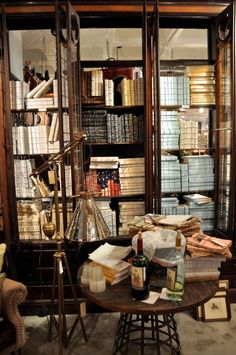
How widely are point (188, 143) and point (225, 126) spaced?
0.36 meters

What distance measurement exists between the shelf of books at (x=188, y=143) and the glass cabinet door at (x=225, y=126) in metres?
0.08

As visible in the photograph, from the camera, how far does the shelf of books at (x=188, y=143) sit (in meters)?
2.79

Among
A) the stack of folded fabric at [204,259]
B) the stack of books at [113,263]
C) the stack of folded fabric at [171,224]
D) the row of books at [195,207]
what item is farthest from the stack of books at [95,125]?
the stack of folded fabric at [204,259]

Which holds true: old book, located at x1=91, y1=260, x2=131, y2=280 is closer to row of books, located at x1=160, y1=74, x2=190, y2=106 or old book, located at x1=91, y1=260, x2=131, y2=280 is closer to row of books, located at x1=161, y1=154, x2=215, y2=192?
row of books, located at x1=161, y1=154, x2=215, y2=192

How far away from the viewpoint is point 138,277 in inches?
59.9

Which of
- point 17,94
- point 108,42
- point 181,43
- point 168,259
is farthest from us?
point 108,42

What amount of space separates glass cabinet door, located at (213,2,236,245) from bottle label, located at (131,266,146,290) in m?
1.38

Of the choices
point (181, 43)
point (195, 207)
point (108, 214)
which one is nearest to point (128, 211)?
point (108, 214)

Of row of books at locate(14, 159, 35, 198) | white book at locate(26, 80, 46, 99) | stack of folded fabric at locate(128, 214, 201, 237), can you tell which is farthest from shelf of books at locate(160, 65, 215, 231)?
row of books at locate(14, 159, 35, 198)

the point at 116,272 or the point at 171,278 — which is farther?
the point at 116,272

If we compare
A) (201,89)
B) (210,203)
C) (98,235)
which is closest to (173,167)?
(210,203)

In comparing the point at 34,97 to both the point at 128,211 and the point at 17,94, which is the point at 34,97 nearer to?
the point at 17,94

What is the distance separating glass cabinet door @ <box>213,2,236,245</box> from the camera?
8.23 ft

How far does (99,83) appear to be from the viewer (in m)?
2.73
